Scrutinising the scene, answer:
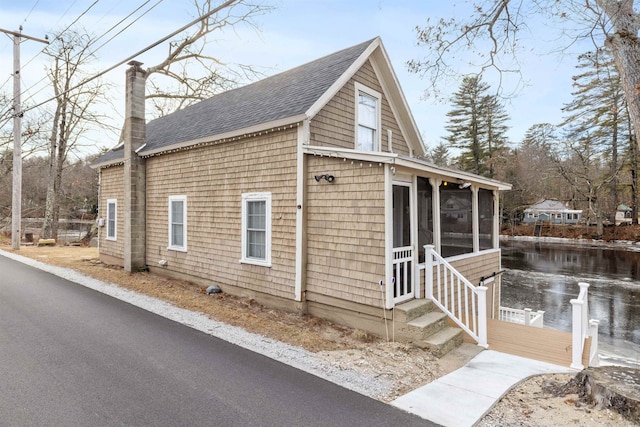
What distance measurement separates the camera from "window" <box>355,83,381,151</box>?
8.30 metres

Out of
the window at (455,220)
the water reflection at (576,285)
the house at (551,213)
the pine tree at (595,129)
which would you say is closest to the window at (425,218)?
the window at (455,220)

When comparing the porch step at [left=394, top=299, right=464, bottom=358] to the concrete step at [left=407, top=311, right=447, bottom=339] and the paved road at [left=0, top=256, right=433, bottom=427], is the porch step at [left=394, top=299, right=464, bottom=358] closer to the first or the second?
the concrete step at [left=407, top=311, right=447, bottom=339]

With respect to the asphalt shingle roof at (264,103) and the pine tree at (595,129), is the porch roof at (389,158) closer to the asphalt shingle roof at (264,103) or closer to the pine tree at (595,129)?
the asphalt shingle roof at (264,103)

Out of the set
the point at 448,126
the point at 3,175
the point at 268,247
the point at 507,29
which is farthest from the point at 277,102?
the point at 448,126

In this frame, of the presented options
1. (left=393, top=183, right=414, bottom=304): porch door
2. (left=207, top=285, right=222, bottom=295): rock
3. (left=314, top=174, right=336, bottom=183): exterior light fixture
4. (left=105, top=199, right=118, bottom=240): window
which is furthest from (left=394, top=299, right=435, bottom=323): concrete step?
(left=105, top=199, right=118, bottom=240): window

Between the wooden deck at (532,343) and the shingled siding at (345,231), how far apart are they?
6.94 feet

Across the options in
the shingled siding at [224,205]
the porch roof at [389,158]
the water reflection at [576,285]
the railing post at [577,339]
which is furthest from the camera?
the water reflection at [576,285]

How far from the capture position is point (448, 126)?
43.1 metres

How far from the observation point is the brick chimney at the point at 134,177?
33.6 ft

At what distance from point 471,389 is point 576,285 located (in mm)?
17023

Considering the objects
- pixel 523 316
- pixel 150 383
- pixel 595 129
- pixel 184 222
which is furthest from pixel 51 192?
pixel 595 129

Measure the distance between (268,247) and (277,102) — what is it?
327 centimetres

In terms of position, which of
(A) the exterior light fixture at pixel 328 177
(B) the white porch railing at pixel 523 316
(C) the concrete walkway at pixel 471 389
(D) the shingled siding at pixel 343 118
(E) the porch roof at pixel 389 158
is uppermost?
(D) the shingled siding at pixel 343 118

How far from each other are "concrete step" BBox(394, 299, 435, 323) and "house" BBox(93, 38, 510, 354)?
32 mm
